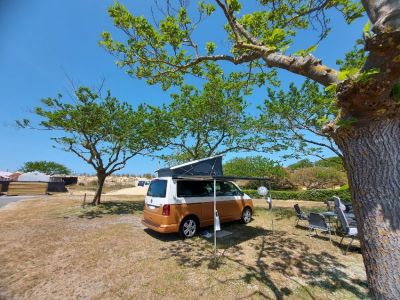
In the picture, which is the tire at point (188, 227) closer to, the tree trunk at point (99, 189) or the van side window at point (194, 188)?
the van side window at point (194, 188)

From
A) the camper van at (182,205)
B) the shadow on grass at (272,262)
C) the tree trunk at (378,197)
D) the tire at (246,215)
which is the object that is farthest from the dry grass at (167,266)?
the tree trunk at (378,197)

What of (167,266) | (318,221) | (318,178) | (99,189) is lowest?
(167,266)

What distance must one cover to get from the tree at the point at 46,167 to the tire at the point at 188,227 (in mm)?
69228

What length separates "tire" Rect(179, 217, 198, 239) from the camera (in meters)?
7.73

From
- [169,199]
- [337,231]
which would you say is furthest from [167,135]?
[337,231]

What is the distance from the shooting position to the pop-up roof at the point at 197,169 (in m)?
7.65

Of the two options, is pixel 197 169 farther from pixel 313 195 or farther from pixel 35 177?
pixel 35 177

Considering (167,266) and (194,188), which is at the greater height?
(194,188)

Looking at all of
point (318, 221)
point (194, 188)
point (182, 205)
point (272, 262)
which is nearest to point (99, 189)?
point (194, 188)

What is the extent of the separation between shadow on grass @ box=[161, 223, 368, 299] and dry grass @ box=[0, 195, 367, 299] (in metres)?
0.02

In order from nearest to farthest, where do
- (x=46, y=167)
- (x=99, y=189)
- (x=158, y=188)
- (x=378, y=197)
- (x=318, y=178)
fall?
Answer: (x=378, y=197) < (x=158, y=188) < (x=99, y=189) < (x=318, y=178) < (x=46, y=167)

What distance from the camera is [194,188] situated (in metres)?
8.30

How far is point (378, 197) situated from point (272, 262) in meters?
Answer: 4.49

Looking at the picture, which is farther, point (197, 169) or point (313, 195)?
point (313, 195)
